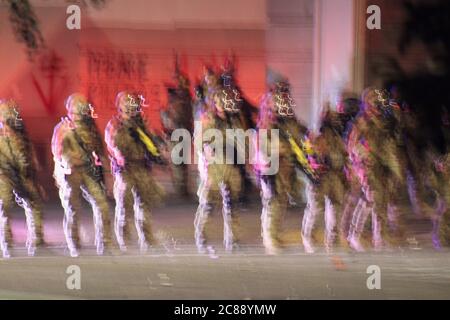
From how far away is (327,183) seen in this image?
8.66 m

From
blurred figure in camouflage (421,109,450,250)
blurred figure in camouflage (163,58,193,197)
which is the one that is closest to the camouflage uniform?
blurred figure in camouflage (163,58,193,197)

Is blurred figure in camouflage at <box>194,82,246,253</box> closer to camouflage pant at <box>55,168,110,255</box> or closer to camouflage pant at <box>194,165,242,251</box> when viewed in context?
camouflage pant at <box>194,165,242,251</box>

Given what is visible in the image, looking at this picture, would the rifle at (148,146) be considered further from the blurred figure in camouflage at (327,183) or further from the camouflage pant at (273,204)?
the blurred figure in camouflage at (327,183)

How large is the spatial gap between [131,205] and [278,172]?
1610 mm

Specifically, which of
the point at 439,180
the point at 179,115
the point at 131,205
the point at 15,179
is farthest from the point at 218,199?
the point at 439,180

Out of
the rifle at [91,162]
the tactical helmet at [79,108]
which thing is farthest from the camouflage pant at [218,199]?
the tactical helmet at [79,108]

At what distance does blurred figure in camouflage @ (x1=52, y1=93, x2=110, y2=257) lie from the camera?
788 cm

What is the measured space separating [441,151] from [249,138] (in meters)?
2.50

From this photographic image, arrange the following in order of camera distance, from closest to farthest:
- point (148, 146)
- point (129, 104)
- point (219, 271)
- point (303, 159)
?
point (219, 271), point (129, 104), point (303, 159), point (148, 146)

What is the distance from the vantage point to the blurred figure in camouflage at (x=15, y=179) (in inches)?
316

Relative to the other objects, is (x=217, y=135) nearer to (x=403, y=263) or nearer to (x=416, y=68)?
(x=403, y=263)

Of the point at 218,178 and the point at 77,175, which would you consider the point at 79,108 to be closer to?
the point at 77,175

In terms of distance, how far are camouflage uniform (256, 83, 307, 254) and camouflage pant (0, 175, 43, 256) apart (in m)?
2.40
